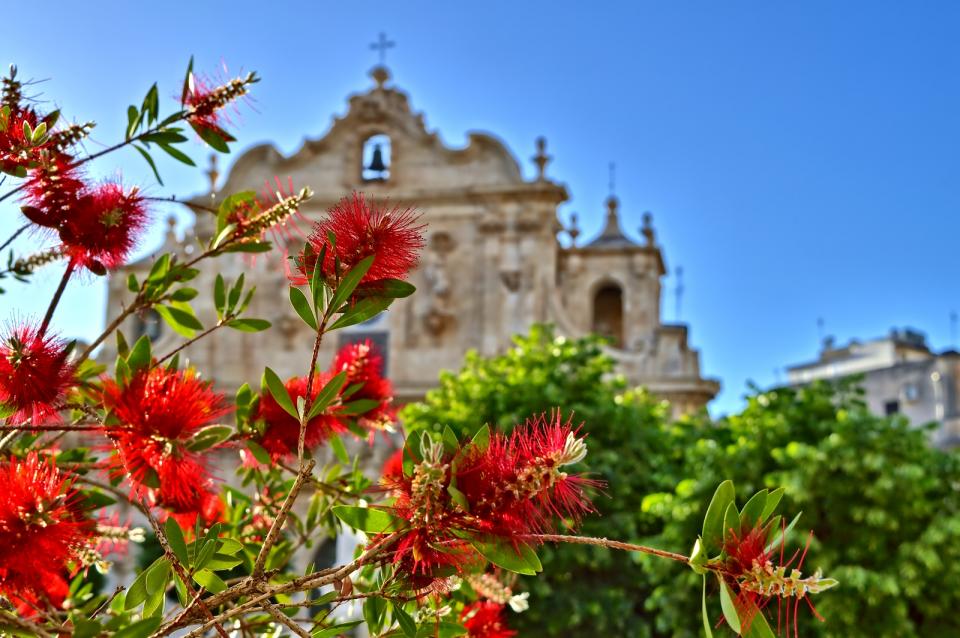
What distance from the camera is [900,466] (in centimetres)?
1177

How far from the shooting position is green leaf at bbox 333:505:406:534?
2291mm

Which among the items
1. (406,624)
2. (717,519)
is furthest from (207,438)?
(717,519)

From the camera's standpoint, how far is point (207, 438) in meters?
2.77

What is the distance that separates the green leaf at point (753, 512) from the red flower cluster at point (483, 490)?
31 centimetres

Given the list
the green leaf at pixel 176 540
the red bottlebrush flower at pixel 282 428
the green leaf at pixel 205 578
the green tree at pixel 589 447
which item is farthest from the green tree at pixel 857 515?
the green leaf at pixel 176 540

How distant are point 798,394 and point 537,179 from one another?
8.19 metres

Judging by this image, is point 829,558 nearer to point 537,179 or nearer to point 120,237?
point 120,237

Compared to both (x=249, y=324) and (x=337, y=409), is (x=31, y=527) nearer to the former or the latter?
(x=337, y=409)

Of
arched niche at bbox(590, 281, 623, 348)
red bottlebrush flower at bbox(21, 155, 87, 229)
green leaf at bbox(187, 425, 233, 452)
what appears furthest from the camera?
arched niche at bbox(590, 281, 623, 348)

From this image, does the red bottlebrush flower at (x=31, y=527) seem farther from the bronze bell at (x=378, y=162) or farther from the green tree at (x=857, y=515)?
the bronze bell at (x=378, y=162)

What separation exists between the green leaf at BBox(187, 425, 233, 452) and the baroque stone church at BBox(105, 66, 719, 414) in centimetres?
1799

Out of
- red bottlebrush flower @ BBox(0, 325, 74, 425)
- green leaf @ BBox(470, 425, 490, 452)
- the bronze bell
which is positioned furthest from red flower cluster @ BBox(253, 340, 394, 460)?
the bronze bell

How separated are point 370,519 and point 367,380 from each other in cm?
128

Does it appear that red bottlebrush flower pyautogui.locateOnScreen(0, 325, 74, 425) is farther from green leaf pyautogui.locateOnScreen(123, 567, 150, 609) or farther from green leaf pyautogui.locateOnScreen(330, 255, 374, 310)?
green leaf pyautogui.locateOnScreen(330, 255, 374, 310)
